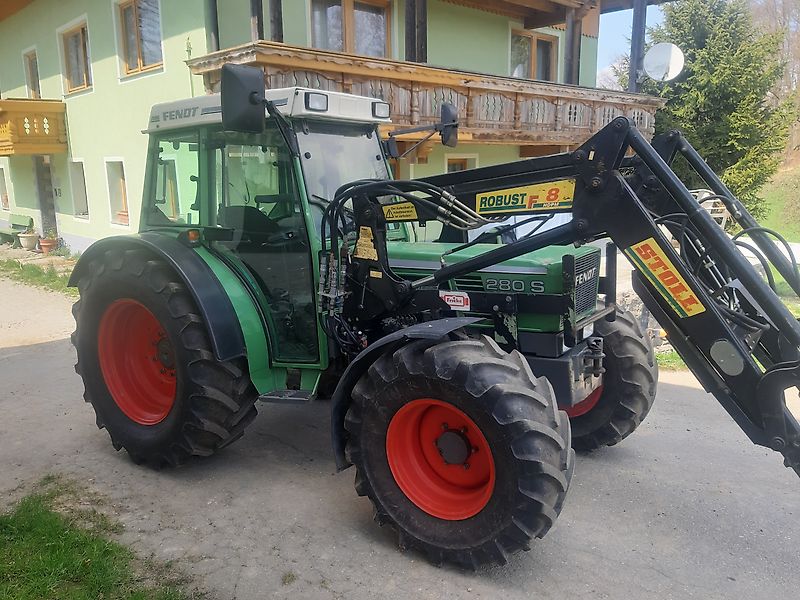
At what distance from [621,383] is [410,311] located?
1506 millimetres

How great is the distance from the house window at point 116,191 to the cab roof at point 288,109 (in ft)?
30.6

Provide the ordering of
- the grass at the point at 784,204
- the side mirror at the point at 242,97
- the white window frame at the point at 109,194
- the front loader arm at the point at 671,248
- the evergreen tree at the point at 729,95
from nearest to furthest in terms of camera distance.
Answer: the front loader arm at the point at 671,248 < the side mirror at the point at 242,97 < the white window frame at the point at 109,194 < the evergreen tree at the point at 729,95 < the grass at the point at 784,204

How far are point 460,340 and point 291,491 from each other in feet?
5.10

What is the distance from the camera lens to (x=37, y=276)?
11727 mm

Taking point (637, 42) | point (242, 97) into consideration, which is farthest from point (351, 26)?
point (242, 97)

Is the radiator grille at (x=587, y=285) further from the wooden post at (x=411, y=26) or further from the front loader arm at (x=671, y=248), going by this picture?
the wooden post at (x=411, y=26)

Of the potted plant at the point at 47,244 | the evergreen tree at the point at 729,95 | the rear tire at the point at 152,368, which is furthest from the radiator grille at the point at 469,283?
the evergreen tree at the point at 729,95

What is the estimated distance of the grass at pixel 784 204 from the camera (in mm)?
21719

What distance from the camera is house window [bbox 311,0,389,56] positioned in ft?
35.0

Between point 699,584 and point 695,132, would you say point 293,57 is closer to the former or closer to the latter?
point 699,584

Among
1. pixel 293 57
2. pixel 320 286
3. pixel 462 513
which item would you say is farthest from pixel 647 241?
pixel 293 57

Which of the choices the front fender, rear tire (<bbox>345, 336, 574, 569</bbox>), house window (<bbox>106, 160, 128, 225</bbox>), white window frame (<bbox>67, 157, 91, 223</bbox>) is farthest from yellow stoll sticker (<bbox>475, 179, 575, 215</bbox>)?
white window frame (<bbox>67, 157, 91, 223</bbox>)

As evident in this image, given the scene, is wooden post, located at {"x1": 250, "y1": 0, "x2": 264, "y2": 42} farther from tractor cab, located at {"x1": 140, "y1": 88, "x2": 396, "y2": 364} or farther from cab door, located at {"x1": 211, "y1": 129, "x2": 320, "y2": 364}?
cab door, located at {"x1": 211, "y1": 129, "x2": 320, "y2": 364}

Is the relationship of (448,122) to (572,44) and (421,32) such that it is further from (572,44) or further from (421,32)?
(572,44)
